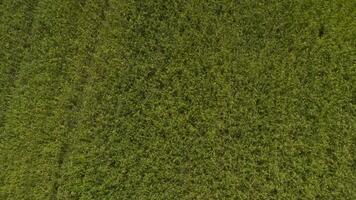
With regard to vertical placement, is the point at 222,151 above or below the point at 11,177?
above

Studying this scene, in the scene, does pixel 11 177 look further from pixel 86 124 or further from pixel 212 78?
pixel 212 78

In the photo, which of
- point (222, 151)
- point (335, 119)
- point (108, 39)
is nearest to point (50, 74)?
point (108, 39)

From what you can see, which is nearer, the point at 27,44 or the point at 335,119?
the point at 335,119

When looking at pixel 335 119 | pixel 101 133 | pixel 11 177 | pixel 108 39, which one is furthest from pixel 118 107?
pixel 335 119

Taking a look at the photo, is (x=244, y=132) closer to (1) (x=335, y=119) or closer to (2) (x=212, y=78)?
(2) (x=212, y=78)

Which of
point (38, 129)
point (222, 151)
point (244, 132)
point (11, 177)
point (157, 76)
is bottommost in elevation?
point (11, 177)

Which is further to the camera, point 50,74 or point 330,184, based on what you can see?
point 50,74
